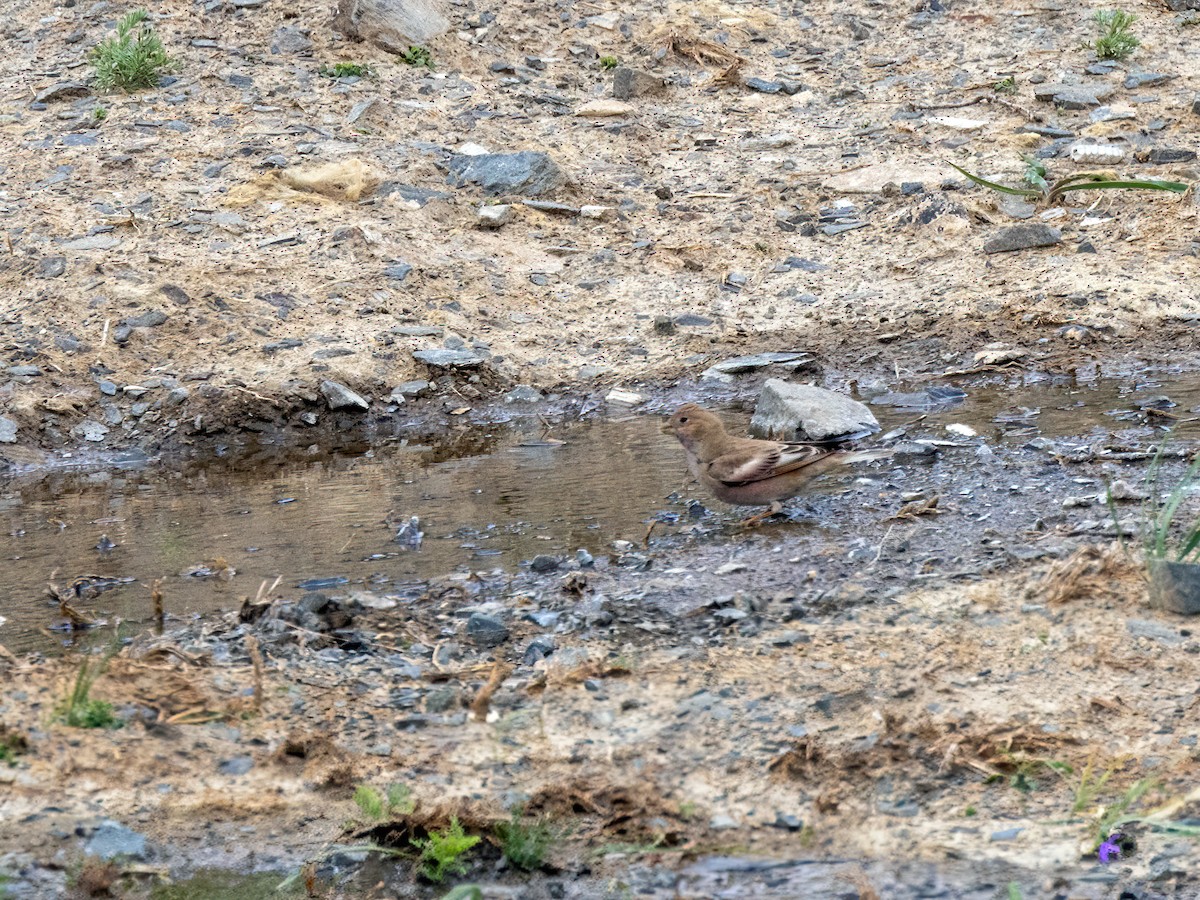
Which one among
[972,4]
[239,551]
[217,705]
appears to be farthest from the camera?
[972,4]

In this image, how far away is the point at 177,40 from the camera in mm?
11883

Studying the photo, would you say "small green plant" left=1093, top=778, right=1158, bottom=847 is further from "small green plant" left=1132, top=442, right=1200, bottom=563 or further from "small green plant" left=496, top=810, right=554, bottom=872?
"small green plant" left=496, top=810, right=554, bottom=872

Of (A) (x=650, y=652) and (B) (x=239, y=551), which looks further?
(B) (x=239, y=551)

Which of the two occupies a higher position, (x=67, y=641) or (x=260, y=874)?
(x=260, y=874)

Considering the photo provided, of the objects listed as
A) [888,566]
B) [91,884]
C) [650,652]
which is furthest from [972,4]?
[91,884]

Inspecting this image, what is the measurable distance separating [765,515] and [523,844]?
3.22m

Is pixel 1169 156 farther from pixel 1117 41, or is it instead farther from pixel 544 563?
pixel 544 563

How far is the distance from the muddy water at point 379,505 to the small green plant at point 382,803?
1984mm

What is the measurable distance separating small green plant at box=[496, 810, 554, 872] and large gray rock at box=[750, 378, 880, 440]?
3898 mm

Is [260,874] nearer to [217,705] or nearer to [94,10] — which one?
[217,705]

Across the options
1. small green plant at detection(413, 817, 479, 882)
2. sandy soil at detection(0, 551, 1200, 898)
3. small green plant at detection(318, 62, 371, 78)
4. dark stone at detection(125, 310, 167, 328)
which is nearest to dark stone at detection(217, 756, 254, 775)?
sandy soil at detection(0, 551, 1200, 898)

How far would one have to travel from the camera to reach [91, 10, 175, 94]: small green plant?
11.2 m

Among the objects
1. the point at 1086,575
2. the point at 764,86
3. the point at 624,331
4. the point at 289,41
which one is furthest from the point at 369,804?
the point at 764,86

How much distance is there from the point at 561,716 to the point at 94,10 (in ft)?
32.1
